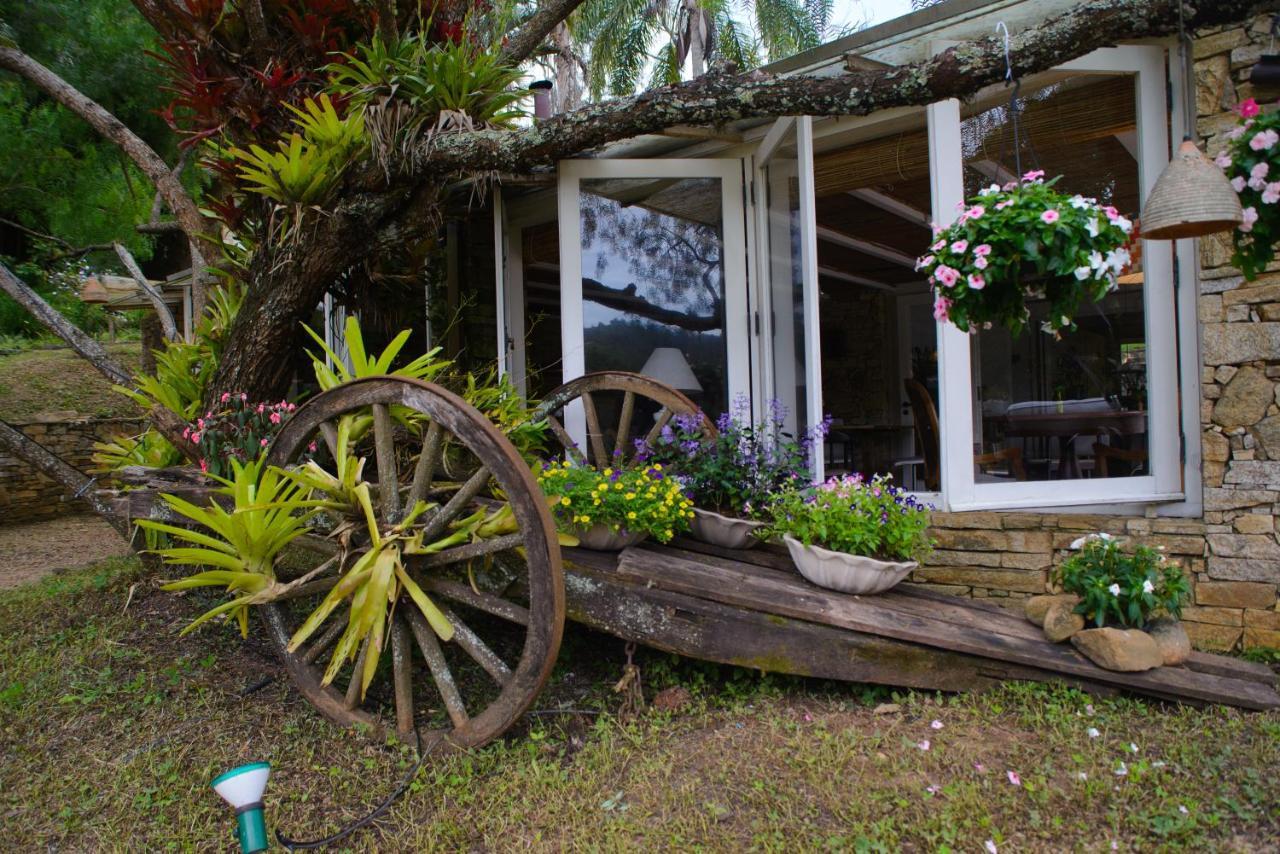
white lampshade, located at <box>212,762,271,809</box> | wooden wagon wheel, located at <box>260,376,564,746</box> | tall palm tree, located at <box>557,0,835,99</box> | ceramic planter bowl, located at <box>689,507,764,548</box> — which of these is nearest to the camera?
white lampshade, located at <box>212,762,271,809</box>

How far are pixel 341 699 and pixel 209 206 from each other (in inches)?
112

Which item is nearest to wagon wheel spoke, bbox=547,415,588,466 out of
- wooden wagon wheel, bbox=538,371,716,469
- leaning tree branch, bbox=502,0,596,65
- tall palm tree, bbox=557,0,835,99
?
wooden wagon wheel, bbox=538,371,716,469

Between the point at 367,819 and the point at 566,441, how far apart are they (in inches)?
82.6

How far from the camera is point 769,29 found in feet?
52.0

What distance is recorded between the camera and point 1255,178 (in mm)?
1901

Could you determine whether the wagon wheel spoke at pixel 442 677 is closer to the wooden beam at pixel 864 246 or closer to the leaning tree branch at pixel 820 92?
the leaning tree branch at pixel 820 92

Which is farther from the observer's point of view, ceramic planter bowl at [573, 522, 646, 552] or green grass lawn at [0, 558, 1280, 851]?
ceramic planter bowl at [573, 522, 646, 552]

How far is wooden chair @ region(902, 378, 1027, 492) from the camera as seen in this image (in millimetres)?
3537

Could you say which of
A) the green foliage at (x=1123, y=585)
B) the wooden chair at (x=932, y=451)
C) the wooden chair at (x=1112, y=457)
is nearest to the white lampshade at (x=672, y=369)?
the wooden chair at (x=932, y=451)

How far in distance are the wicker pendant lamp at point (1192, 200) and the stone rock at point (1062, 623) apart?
1349mm

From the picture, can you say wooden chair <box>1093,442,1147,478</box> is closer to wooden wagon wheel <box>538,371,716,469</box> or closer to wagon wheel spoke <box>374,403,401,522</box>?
wooden wagon wheel <box>538,371,716,469</box>

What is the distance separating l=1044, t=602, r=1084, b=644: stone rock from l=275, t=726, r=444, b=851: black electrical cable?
6.83ft

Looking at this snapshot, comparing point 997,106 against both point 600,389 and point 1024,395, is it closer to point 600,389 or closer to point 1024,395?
point 1024,395

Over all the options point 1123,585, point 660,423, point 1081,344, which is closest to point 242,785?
point 660,423
